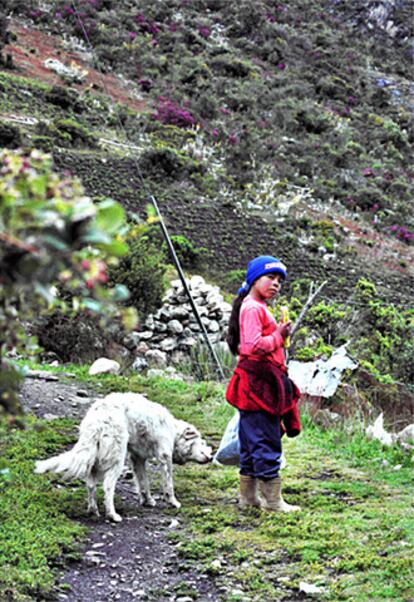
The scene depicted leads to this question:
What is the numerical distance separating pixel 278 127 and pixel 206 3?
20.3 metres

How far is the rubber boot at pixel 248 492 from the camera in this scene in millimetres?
4809

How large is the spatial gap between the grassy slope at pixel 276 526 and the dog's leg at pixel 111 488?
200mm

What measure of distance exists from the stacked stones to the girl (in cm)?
702

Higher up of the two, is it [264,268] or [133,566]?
[264,268]

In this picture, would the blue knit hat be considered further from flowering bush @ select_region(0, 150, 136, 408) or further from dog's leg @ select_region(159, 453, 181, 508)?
flowering bush @ select_region(0, 150, 136, 408)

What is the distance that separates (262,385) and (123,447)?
3.12 ft

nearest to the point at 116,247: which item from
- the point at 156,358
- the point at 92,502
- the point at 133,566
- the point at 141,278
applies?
the point at 133,566

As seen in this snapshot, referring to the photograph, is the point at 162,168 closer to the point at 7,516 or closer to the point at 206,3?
the point at 7,516

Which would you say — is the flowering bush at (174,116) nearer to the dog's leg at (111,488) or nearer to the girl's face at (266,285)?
the girl's face at (266,285)

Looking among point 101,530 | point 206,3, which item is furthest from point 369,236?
point 206,3

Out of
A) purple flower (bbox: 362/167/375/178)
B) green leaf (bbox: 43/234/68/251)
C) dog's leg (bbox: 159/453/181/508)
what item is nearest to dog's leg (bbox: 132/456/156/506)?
dog's leg (bbox: 159/453/181/508)

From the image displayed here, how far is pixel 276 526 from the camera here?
4402 millimetres

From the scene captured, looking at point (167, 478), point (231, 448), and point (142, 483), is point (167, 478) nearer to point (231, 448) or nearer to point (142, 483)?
point (142, 483)

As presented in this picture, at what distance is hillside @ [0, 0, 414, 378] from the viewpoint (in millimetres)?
23906
